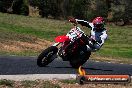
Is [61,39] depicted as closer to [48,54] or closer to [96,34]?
[48,54]

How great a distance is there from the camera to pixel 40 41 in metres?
36.6

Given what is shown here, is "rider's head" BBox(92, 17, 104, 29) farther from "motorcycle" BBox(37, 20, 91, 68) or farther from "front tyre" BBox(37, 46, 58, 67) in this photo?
"front tyre" BBox(37, 46, 58, 67)

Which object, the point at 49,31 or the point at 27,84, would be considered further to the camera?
the point at 49,31

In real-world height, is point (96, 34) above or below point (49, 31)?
above

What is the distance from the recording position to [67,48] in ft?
47.4

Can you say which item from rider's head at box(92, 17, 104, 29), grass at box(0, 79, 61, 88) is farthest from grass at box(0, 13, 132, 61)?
grass at box(0, 79, 61, 88)

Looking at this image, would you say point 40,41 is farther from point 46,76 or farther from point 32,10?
point 32,10

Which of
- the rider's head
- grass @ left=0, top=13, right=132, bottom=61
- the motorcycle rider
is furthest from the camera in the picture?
grass @ left=0, top=13, right=132, bottom=61

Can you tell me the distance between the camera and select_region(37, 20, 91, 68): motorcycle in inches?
569

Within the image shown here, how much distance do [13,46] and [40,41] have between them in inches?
273

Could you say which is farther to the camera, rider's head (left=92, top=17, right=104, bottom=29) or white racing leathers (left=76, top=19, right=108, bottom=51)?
white racing leathers (left=76, top=19, right=108, bottom=51)

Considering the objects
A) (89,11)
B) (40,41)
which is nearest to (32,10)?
(89,11)

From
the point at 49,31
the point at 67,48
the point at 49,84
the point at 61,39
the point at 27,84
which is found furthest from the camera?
the point at 49,31

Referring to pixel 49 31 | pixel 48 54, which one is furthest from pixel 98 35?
pixel 49 31
